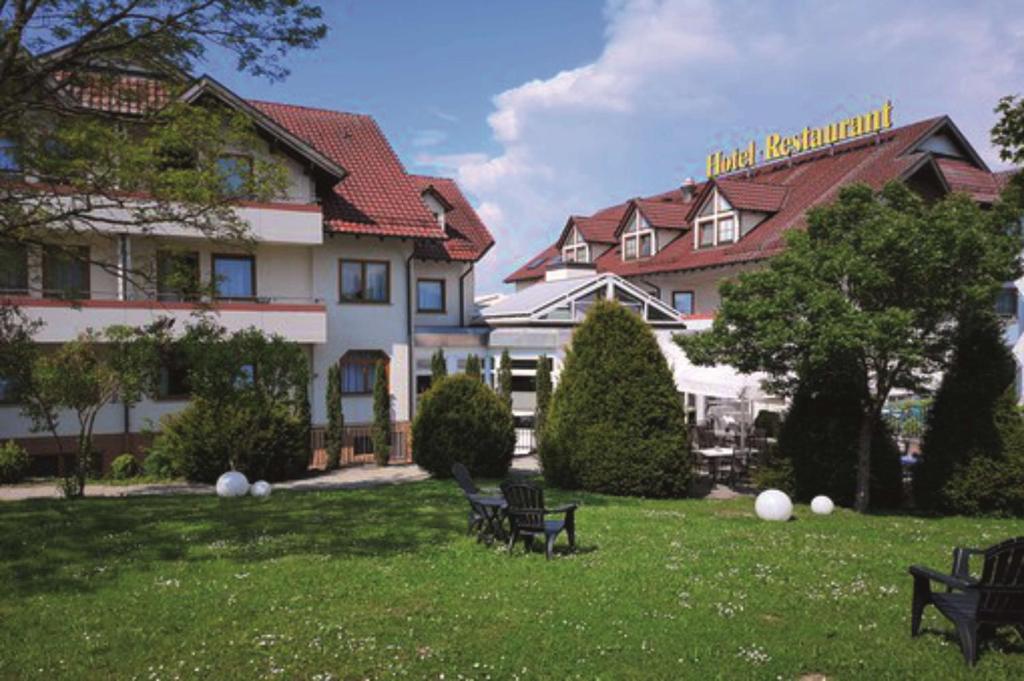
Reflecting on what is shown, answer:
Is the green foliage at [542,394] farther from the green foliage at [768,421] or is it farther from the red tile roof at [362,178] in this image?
the green foliage at [768,421]

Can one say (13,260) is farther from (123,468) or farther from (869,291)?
(869,291)

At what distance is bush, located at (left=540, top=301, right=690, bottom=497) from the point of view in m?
15.9

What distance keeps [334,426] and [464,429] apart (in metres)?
5.57

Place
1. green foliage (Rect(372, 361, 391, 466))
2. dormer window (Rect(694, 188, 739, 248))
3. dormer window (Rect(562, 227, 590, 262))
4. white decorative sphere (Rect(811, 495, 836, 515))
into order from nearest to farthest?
1. white decorative sphere (Rect(811, 495, 836, 515))
2. green foliage (Rect(372, 361, 391, 466))
3. dormer window (Rect(694, 188, 739, 248))
4. dormer window (Rect(562, 227, 590, 262))

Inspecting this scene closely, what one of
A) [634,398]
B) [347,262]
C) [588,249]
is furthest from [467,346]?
[588,249]

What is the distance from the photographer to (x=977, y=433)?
1433 cm

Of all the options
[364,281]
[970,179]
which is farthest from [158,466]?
[970,179]

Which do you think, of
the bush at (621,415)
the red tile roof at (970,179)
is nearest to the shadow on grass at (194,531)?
the bush at (621,415)

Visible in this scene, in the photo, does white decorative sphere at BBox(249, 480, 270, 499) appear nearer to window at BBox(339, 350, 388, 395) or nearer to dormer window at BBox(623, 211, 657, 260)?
window at BBox(339, 350, 388, 395)

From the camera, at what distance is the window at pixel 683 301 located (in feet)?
118

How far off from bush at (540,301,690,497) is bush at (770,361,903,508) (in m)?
2.29

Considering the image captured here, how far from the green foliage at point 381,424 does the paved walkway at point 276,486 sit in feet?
2.82

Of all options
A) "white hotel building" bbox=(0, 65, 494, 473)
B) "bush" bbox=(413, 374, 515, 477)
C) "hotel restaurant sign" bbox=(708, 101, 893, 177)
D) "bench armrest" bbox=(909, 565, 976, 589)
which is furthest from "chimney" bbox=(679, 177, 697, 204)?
"bench armrest" bbox=(909, 565, 976, 589)

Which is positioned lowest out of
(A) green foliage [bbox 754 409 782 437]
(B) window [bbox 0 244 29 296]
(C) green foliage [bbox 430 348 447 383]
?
(A) green foliage [bbox 754 409 782 437]
